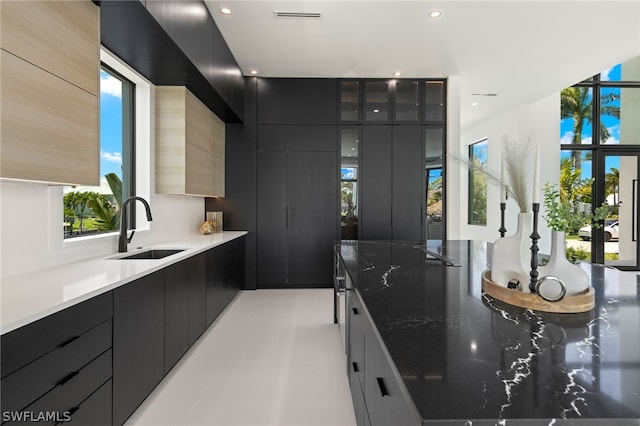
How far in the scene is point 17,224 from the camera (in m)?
1.74

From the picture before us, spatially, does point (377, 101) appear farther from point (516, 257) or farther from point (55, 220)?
point (55, 220)

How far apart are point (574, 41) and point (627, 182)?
372 cm

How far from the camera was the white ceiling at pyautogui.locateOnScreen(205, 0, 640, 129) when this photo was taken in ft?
Result: 9.86

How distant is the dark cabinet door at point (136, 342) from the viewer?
1644 mm

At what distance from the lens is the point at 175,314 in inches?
90.8

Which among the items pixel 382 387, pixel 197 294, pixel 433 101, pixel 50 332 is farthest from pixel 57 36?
pixel 433 101

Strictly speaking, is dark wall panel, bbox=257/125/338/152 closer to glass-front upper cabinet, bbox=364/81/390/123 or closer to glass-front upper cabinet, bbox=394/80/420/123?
glass-front upper cabinet, bbox=364/81/390/123

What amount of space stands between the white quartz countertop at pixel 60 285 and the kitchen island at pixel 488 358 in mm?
1175

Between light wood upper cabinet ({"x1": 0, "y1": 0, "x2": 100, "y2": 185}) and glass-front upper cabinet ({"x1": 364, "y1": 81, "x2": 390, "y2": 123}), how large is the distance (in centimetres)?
348

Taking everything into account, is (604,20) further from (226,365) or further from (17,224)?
(17,224)

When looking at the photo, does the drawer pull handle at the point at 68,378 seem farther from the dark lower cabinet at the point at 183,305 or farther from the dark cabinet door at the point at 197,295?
the dark cabinet door at the point at 197,295

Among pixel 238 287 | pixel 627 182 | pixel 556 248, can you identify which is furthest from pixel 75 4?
pixel 627 182

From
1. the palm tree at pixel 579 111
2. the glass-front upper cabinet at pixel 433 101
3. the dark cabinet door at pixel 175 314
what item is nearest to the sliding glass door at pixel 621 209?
the palm tree at pixel 579 111

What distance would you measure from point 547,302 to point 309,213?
3.66 meters
